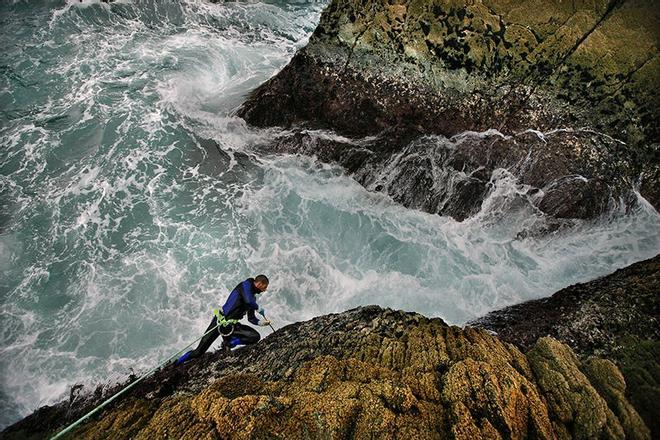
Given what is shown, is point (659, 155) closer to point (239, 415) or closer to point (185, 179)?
point (239, 415)

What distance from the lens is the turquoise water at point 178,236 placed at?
8.90 metres

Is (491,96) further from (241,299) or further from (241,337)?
(241,337)

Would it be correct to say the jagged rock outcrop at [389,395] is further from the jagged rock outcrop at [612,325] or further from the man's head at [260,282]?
the man's head at [260,282]

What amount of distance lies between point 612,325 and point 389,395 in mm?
4826

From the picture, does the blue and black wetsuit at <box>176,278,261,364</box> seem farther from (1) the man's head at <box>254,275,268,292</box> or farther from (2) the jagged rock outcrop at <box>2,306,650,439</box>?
(2) the jagged rock outcrop at <box>2,306,650,439</box>

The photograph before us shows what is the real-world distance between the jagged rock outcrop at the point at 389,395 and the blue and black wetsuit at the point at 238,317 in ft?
→ 3.25

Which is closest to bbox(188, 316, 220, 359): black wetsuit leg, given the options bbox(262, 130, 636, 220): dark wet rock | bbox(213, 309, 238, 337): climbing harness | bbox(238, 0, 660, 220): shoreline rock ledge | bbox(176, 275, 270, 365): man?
bbox(176, 275, 270, 365): man

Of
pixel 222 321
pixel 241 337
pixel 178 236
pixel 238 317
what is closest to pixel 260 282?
pixel 238 317

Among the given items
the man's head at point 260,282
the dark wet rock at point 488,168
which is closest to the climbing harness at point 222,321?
the man's head at point 260,282

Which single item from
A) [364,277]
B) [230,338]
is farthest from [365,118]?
[230,338]

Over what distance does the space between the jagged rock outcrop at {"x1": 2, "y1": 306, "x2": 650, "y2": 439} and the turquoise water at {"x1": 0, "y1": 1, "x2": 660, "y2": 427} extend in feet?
8.63

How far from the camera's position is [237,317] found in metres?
7.60

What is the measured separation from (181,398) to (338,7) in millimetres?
10873

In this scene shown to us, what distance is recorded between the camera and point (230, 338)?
307 inches
